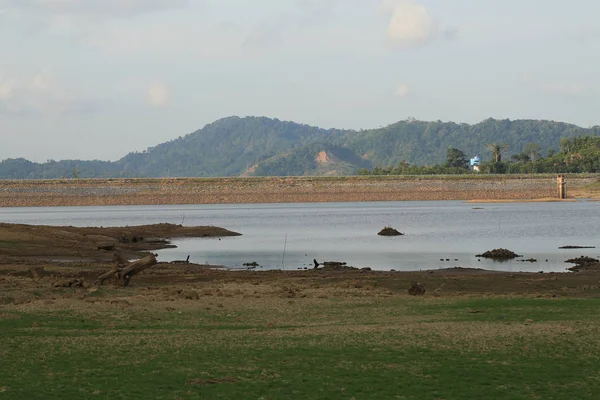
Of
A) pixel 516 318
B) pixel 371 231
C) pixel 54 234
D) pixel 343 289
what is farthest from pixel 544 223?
pixel 516 318

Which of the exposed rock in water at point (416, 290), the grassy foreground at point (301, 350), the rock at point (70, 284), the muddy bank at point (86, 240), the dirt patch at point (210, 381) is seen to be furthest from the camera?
the muddy bank at point (86, 240)

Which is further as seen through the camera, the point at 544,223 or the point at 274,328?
the point at 544,223

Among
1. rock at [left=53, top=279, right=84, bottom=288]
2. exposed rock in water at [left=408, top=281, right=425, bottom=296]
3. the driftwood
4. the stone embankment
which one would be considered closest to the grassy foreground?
exposed rock in water at [left=408, top=281, right=425, bottom=296]

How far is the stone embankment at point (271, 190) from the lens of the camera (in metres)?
152

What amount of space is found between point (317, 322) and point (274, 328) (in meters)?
1.18

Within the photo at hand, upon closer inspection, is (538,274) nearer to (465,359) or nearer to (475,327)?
(475,327)

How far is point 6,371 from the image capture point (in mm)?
11172

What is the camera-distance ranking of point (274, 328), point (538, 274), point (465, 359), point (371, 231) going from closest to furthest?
point (465, 359) < point (274, 328) < point (538, 274) < point (371, 231)

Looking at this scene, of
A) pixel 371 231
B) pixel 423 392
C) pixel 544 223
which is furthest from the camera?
pixel 544 223

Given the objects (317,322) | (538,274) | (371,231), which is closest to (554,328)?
(317,322)

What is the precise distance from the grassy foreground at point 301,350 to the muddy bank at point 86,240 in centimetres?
2001

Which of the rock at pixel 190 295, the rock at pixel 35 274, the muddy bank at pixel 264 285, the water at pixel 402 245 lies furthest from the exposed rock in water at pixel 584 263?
the rock at pixel 35 274

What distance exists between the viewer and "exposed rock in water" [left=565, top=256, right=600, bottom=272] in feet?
98.6

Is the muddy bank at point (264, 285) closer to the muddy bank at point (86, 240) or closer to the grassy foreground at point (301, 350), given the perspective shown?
the grassy foreground at point (301, 350)
